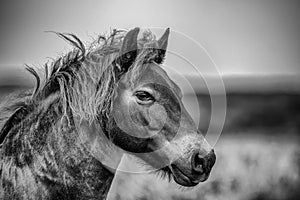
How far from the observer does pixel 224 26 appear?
14.4 feet

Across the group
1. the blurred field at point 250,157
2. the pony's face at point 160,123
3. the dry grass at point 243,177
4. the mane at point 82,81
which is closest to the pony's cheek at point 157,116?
the pony's face at point 160,123

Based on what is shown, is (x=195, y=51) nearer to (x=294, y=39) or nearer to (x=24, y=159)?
(x=24, y=159)

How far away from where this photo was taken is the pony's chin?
1.24 metres

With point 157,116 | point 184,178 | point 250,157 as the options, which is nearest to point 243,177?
point 250,157

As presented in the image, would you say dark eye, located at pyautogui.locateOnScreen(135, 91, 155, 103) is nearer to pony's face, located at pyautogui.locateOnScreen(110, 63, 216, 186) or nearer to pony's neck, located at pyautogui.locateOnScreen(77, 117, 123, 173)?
pony's face, located at pyautogui.locateOnScreen(110, 63, 216, 186)

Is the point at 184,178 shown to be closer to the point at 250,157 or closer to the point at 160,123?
the point at 160,123

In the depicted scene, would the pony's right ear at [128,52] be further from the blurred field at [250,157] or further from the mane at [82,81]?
the blurred field at [250,157]

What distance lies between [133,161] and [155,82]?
1.07 ft

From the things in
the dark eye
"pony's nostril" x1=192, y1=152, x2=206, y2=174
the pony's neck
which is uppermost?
the dark eye

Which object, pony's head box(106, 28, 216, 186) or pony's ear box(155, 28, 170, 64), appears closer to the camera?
pony's head box(106, 28, 216, 186)

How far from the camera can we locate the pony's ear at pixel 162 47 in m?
1.34

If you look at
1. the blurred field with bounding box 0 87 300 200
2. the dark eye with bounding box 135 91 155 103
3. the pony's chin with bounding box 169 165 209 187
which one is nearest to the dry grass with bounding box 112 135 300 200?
the blurred field with bounding box 0 87 300 200

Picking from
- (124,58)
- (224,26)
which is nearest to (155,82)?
(124,58)

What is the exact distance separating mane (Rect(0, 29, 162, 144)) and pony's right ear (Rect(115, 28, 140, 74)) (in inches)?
0.6
